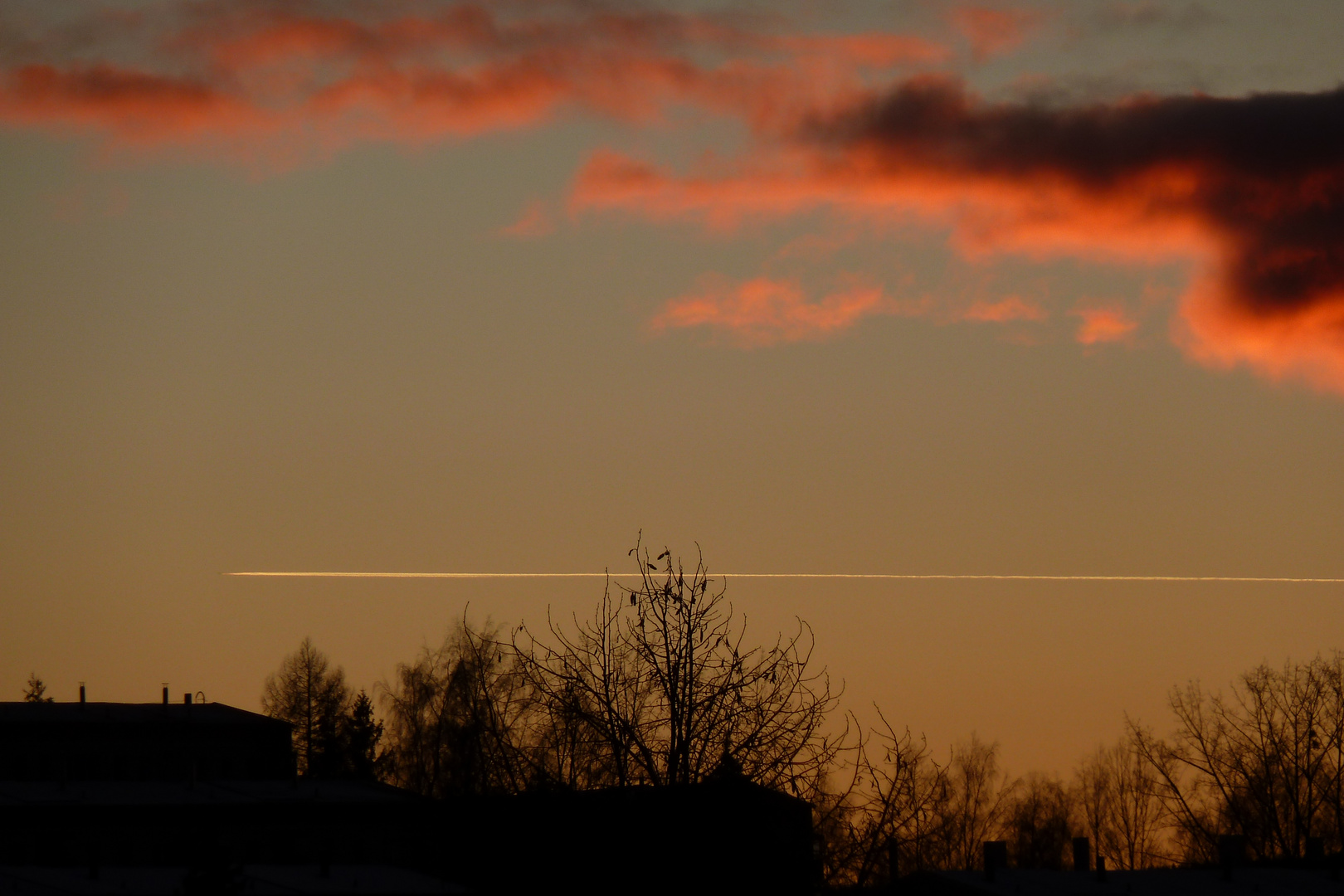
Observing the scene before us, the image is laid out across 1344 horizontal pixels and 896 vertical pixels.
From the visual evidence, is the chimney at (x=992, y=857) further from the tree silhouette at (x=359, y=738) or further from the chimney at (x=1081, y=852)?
the tree silhouette at (x=359, y=738)

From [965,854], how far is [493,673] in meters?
40.7

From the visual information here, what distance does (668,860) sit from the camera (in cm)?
2345

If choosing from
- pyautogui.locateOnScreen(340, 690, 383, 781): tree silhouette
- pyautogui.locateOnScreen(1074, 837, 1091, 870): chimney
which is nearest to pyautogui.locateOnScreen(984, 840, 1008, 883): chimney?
pyautogui.locateOnScreen(1074, 837, 1091, 870): chimney

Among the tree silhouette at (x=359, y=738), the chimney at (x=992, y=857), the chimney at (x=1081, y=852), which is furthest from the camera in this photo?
the tree silhouette at (x=359, y=738)

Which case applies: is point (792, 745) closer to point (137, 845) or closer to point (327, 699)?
point (137, 845)

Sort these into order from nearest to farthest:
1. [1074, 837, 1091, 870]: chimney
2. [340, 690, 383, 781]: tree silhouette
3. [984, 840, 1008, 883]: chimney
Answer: [984, 840, 1008, 883]: chimney < [1074, 837, 1091, 870]: chimney < [340, 690, 383, 781]: tree silhouette

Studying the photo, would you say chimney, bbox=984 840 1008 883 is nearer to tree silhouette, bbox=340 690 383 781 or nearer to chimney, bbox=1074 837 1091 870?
chimney, bbox=1074 837 1091 870

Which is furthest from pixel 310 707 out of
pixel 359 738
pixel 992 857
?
pixel 992 857

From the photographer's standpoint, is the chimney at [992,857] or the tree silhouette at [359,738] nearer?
the chimney at [992,857]

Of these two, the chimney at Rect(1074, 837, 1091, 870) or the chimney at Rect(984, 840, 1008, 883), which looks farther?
the chimney at Rect(1074, 837, 1091, 870)

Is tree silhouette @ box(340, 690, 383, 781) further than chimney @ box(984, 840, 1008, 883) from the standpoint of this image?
Yes

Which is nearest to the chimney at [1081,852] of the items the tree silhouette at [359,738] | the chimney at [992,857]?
the chimney at [992,857]

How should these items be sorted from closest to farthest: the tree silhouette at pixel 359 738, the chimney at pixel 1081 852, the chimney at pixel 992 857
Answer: the chimney at pixel 992 857, the chimney at pixel 1081 852, the tree silhouette at pixel 359 738

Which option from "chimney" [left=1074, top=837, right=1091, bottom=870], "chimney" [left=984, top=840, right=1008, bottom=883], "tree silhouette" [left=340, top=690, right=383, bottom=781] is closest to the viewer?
"chimney" [left=984, top=840, right=1008, bottom=883]
